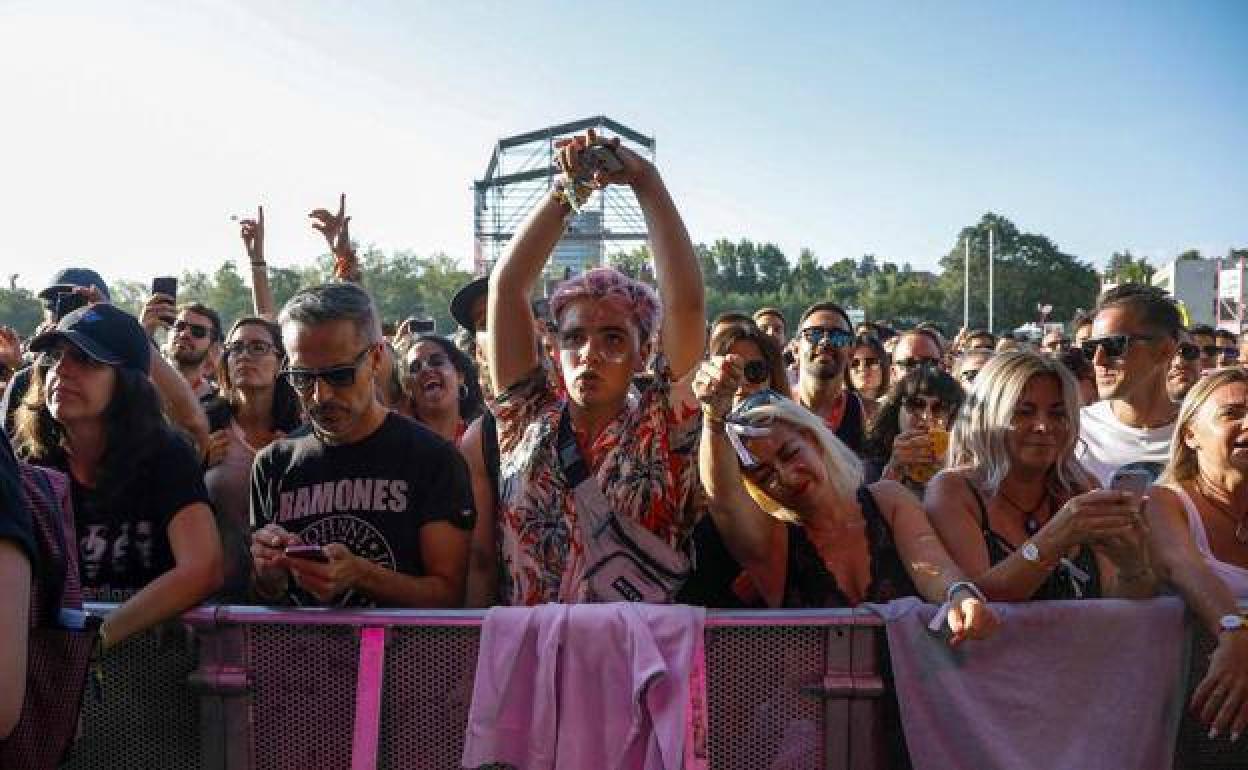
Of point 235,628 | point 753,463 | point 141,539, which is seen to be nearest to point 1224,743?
point 753,463

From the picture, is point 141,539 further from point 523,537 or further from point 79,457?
point 523,537

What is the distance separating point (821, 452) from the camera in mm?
2750

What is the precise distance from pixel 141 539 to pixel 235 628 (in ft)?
1.68

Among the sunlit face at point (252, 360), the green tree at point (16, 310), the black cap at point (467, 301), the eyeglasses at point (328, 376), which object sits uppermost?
the green tree at point (16, 310)

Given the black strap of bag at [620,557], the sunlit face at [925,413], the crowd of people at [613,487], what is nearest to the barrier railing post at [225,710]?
the crowd of people at [613,487]

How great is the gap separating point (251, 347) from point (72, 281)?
60.1 inches

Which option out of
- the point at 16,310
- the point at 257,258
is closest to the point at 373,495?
the point at 257,258

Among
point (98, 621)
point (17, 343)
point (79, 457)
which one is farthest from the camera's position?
point (17, 343)

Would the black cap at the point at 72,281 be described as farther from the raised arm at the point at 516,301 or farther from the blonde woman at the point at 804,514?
the blonde woman at the point at 804,514

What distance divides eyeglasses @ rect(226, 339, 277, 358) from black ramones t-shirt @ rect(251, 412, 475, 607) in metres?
1.88

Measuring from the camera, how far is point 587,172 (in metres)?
2.66

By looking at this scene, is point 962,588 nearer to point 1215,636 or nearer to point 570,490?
point 1215,636

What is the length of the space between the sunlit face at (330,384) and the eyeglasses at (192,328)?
3.04 metres

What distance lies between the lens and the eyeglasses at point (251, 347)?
171 inches
